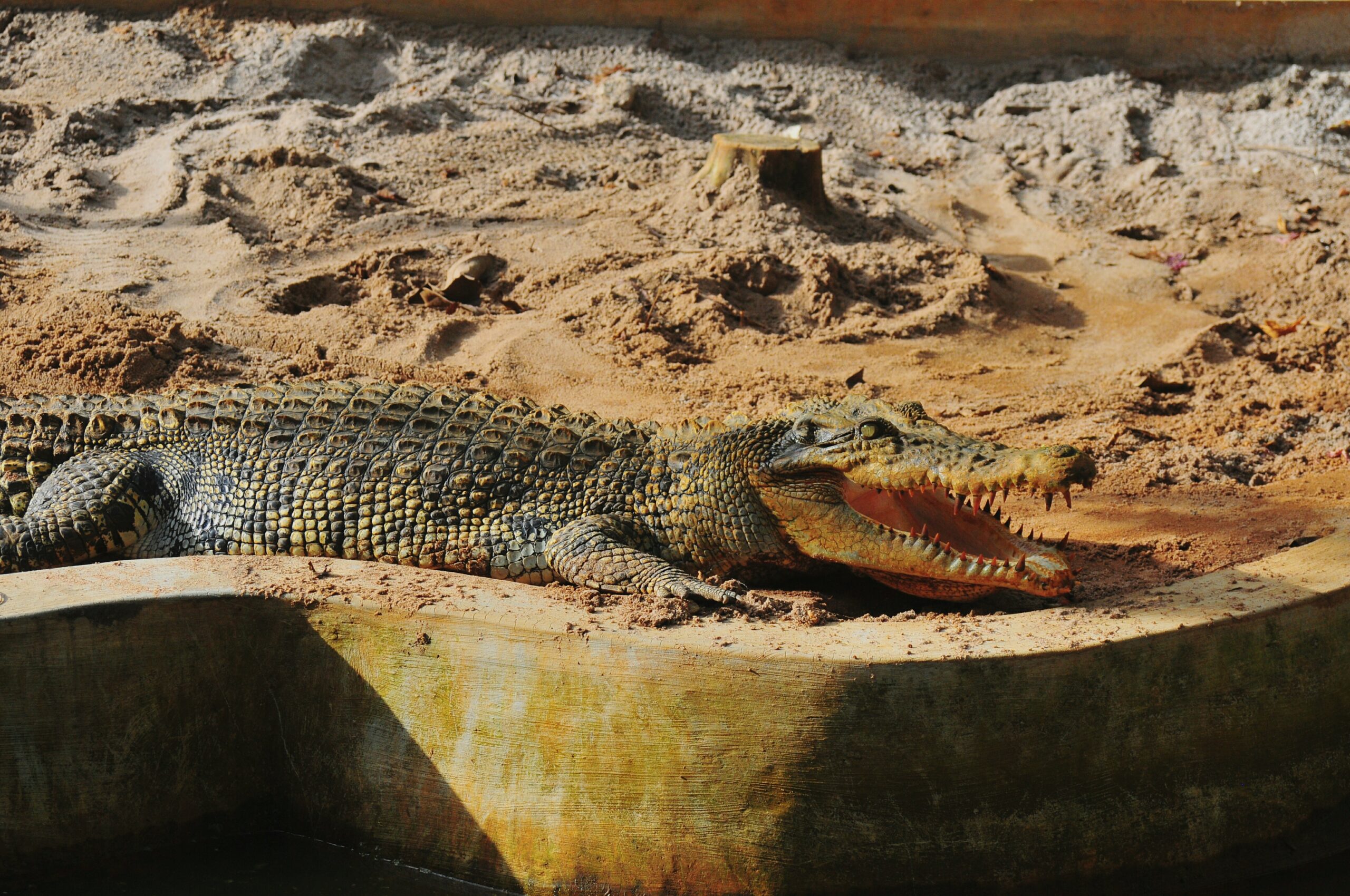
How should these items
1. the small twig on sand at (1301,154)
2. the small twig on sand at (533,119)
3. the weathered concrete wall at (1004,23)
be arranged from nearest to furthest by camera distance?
the small twig on sand at (533,119) < the small twig on sand at (1301,154) < the weathered concrete wall at (1004,23)

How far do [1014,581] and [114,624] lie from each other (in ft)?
7.63

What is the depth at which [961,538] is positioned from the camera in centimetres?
371

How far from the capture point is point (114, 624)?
301cm

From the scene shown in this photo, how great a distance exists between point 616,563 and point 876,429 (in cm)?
88

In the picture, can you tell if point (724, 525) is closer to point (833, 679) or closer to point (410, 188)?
point (833, 679)

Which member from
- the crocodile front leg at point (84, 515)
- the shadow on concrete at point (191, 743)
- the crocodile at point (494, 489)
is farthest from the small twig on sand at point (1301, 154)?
the shadow on concrete at point (191, 743)

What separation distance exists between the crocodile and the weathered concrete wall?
565 cm

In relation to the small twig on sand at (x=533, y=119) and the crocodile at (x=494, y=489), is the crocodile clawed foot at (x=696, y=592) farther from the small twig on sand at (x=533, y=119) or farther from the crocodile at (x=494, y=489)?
the small twig on sand at (x=533, y=119)

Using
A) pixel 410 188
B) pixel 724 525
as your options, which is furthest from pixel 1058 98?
pixel 724 525

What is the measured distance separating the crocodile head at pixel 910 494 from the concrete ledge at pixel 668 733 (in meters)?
0.36

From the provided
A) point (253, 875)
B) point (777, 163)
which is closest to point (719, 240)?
point (777, 163)

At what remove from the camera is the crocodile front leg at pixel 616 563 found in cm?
340

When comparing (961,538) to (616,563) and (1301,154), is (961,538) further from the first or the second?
(1301,154)

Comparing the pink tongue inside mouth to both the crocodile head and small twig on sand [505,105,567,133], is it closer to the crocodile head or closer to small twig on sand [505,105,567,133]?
the crocodile head
